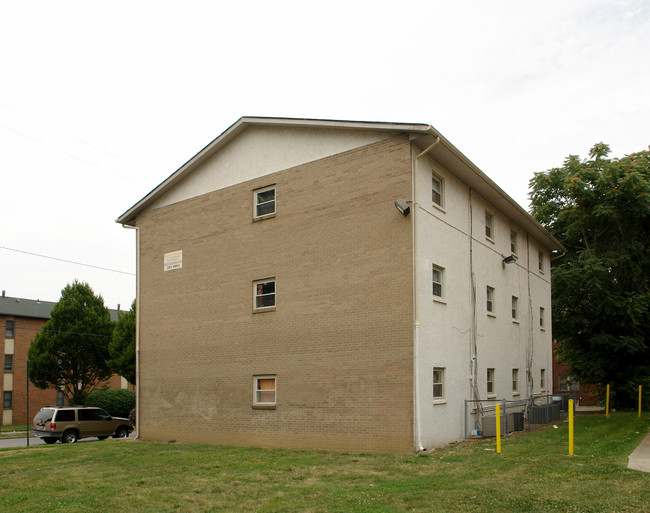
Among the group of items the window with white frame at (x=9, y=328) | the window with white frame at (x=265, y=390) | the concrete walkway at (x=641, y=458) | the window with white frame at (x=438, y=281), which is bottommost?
the concrete walkway at (x=641, y=458)

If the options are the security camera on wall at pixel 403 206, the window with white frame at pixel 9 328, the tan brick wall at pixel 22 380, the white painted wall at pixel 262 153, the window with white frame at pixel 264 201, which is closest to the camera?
the security camera on wall at pixel 403 206

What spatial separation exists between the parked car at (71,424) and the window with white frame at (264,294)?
12.9 meters

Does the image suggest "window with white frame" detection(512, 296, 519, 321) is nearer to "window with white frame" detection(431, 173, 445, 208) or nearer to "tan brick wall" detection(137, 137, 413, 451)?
"window with white frame" detection(431, 173, 445, 208)

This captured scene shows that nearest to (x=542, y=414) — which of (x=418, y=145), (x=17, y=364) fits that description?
(x=418, y=145)

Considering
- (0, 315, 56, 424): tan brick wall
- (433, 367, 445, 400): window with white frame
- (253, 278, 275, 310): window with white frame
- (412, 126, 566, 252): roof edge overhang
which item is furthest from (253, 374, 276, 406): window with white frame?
(0, 315, 56, 424): tan brick wall

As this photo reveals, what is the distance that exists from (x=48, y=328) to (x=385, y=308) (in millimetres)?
32746

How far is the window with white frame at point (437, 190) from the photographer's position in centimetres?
1870

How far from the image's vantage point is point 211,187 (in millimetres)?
22344

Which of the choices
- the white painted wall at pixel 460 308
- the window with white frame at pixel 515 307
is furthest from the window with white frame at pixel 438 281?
the window with white frame at pixel 515 307

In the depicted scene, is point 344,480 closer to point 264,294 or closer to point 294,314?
point 294,314

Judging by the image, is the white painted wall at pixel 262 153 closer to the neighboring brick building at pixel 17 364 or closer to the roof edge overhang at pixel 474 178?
the roof edge overhang at pixel 474 178

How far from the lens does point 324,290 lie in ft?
60.3

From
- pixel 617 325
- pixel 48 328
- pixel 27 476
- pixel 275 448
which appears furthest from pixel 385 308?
pixel 48 328

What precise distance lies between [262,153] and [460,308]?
8006 millimetres
